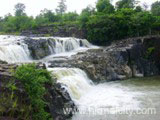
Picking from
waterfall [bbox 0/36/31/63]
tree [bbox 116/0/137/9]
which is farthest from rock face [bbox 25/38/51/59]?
tree [bbox 116/0/137/9]

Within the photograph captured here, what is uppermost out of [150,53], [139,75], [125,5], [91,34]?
[125,5]

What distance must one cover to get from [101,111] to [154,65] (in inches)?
501

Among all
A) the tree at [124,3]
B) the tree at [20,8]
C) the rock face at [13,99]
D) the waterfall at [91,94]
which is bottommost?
the waterfall at [91,94]

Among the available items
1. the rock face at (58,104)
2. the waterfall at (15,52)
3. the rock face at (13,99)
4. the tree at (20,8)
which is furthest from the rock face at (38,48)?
the tree at (20,8)

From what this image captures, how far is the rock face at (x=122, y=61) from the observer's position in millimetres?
16547

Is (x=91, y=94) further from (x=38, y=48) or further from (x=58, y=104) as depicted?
(x=38, y=48)

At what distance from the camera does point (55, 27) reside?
37.8 metres

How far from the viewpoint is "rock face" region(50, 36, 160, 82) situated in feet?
54.3

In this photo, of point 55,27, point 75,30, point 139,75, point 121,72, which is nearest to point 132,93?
point 121,72

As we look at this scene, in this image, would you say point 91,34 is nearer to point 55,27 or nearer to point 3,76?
point 55,27

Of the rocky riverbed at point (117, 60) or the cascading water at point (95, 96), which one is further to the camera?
the rocky riverbed at point (117, 60)

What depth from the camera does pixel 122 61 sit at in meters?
19.3

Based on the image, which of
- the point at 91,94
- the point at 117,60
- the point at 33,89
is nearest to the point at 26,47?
the point at 117,60

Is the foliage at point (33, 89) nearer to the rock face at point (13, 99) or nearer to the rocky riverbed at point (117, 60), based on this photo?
the rock face at point (13, 99)
